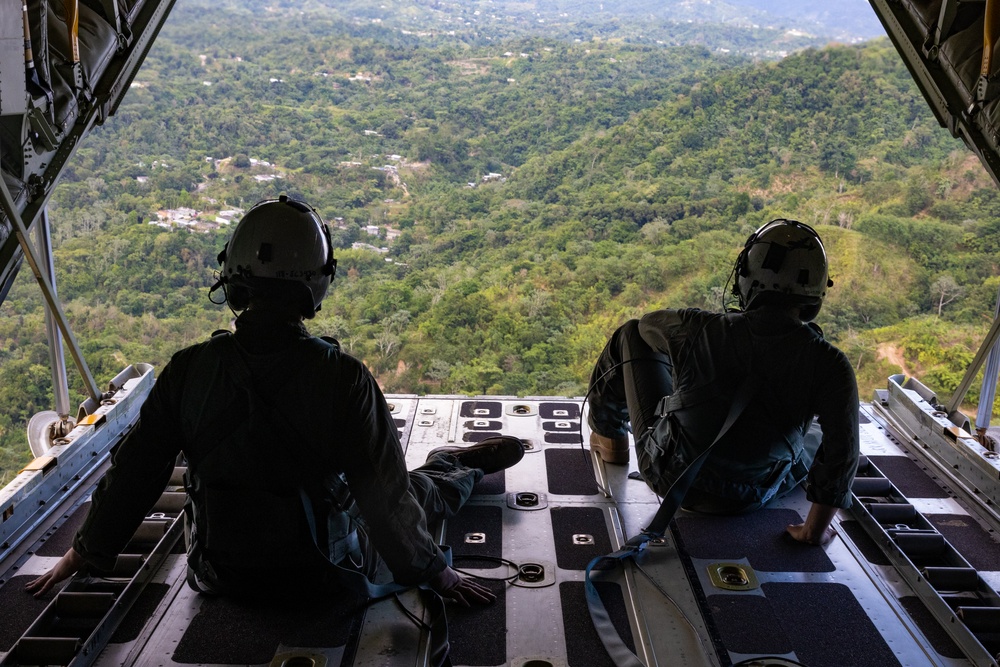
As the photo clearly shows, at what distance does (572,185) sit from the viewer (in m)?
29.2

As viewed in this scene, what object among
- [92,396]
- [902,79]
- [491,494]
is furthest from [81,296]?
[902,79]

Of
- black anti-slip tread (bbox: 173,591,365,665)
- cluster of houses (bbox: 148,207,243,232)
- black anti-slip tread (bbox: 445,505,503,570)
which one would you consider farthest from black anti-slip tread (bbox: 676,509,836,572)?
cluster of houses (bbox: 148,207,243,232)

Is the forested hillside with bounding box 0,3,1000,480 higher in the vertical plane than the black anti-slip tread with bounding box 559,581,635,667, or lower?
lower

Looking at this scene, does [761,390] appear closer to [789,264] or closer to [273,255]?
[789,264]

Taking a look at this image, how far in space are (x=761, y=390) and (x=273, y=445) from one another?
1678 mm

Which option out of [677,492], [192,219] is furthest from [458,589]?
[192,219]

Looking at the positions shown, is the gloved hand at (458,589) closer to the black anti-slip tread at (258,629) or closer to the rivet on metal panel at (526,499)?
the black anti-slip tread at (258,629)

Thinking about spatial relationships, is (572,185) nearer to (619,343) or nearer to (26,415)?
(26,415)

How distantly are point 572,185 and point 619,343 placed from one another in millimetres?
26457

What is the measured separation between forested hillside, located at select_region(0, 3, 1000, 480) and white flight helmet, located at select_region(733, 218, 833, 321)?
637 inches

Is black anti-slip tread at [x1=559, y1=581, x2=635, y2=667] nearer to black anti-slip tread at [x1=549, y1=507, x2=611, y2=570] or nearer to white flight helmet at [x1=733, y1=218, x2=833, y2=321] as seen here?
black anti-slip tread at [x1=549, y1=507, x2=611, y2=570]

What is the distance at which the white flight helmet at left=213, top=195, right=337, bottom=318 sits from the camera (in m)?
2.24

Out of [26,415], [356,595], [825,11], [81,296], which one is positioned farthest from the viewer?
[825,11]

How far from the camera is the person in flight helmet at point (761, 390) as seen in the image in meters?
2.80
